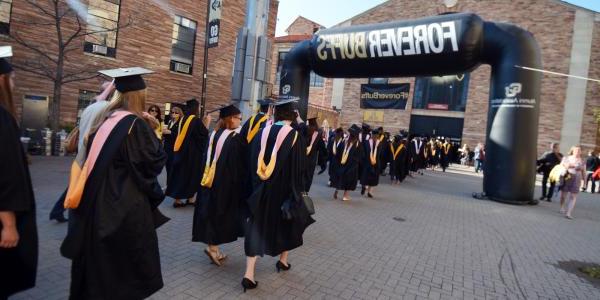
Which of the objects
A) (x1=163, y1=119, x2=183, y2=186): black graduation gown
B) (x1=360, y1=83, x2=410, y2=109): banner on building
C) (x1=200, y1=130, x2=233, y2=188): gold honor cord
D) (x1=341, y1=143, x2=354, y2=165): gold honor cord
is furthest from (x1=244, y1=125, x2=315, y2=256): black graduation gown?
(x1=360, y1=83, x2=410, y2=109): banner on building

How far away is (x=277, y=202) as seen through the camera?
12.2ft

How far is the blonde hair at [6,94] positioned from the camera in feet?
6.50

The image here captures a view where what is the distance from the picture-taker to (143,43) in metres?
15.7

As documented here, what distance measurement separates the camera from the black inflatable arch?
9.45 m

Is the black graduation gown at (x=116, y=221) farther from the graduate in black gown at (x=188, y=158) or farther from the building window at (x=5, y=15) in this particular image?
the building window at (x=5, y=15)

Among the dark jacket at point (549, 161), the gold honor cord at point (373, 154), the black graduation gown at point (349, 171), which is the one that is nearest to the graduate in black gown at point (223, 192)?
the black graduation gown at point (349, 171)

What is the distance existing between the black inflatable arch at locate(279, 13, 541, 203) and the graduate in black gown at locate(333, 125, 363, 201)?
2963 mm

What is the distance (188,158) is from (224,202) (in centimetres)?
304

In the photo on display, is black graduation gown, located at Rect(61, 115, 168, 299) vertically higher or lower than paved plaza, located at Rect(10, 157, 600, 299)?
higher

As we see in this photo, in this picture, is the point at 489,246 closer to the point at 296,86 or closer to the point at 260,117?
the point at 260,117

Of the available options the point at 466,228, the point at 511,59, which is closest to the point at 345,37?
the point at 511,59

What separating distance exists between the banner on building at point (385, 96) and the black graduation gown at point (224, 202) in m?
13.9

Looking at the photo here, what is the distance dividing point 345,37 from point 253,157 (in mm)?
8362

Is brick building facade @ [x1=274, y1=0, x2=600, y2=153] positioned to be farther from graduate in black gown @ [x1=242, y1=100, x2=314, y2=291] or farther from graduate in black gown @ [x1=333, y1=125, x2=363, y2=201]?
graduate in black gown @ [x1=242, y1=100, x2=314, y2=291]
